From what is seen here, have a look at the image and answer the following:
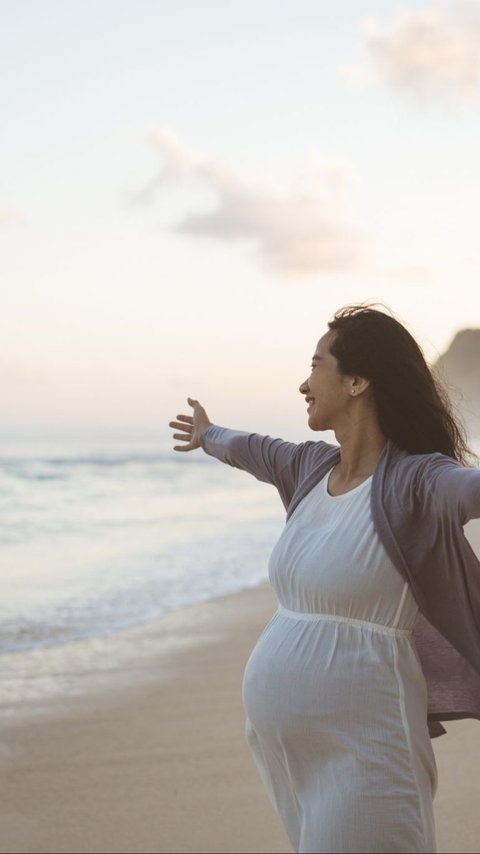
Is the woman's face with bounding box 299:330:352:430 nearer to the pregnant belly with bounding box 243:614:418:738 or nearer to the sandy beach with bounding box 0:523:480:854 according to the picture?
the pregnant belly with bounding box 243:614:418:738

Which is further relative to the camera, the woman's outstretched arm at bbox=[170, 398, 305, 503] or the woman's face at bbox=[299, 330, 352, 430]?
the woman's outstretched arm at bbox=[170, 398, 305, 503]

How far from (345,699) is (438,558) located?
0.41 metres

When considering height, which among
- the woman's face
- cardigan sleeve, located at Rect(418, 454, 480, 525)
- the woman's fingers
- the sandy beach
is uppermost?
the woman's face

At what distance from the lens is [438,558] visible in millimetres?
2557

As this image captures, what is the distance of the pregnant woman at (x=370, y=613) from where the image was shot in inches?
98.0

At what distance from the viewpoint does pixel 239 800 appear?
17.4 ft

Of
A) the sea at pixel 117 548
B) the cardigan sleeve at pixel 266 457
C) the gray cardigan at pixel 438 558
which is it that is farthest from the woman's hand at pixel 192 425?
the sea at pixel 117 548

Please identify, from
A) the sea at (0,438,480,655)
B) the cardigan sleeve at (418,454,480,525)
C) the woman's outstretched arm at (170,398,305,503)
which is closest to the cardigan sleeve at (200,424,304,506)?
the woman's outstretched arm at (170,398,305,503)

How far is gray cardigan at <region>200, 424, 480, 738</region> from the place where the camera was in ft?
8.16

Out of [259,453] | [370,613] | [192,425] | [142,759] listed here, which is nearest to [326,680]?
[370,613]

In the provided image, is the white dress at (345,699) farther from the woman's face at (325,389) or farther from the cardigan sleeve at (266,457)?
the cardigan sleeve at (266,457)

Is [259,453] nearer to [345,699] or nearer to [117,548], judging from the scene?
[345,699]

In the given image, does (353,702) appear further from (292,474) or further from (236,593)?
(236,593)

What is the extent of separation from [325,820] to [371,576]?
59 cm
